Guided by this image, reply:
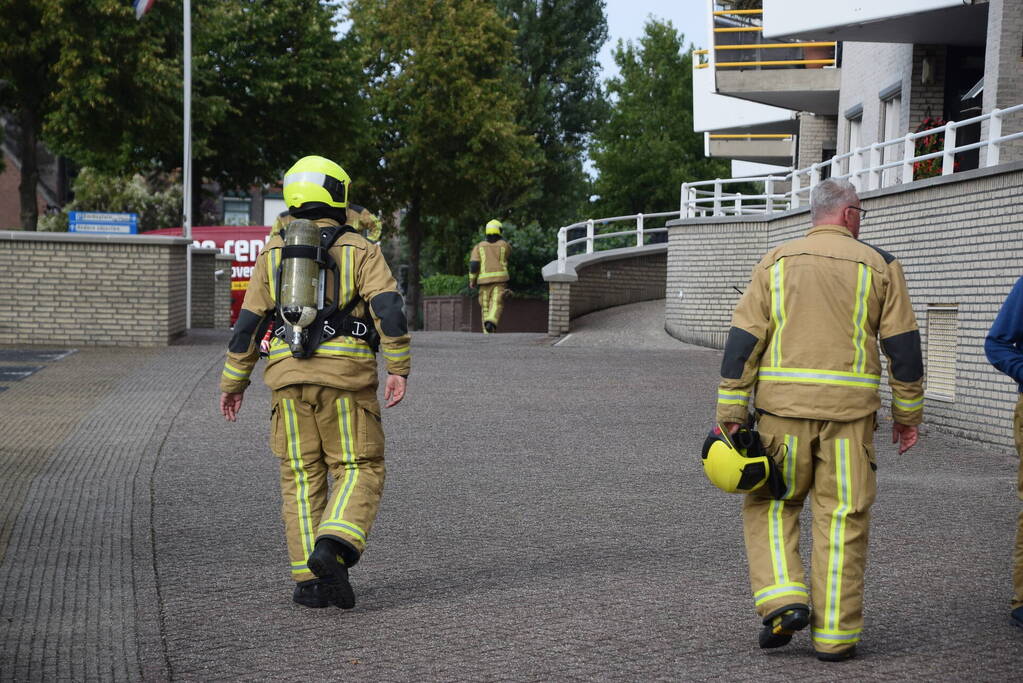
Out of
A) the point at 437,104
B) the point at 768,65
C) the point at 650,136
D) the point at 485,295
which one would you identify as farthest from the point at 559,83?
the point at 485,295

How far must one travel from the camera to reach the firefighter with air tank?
18.4 ft

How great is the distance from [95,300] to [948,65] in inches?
450

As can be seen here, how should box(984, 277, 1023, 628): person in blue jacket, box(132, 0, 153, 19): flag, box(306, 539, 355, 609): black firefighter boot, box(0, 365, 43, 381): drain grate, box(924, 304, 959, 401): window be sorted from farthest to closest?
box(132, 0, 153, 19): flag
box(0, 365, 43, 381): drain grate
box(924, 304, 959, 401): window
box(984, 277, 1023, 628): person in blue jacket
box(306, 539, 355, 609): black firefighter boot

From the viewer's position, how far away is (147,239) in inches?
712

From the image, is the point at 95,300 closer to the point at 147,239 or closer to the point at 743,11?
the point at 147,239

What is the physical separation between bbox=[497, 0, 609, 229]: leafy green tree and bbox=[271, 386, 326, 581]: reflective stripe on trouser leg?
1924 inches

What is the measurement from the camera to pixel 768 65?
2558 cm

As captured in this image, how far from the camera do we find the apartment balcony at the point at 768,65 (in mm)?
25203

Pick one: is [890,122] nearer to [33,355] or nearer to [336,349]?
[33,355]

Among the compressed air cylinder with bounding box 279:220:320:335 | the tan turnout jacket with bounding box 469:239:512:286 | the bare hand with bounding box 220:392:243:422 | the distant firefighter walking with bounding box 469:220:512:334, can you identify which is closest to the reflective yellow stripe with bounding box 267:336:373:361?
the compressed air cylinder with bounding box 279:220:320:335

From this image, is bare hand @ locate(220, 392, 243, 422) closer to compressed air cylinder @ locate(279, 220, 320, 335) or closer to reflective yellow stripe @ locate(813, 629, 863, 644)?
compressed air cylinder @ locate(279, 220, 320, 335)

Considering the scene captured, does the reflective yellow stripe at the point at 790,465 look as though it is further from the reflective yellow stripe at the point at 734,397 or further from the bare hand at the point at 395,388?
the bare hand at the point at 395,388

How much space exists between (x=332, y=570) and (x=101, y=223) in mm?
14131

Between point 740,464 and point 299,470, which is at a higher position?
point 740,464
